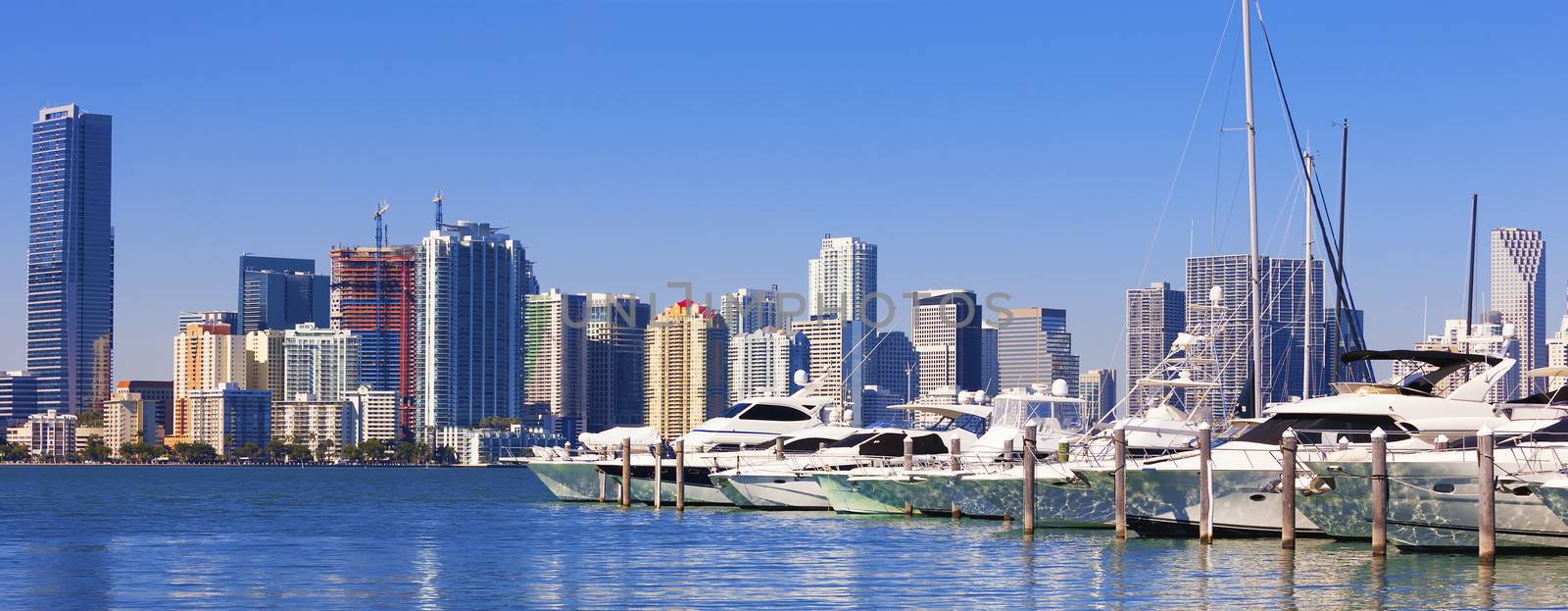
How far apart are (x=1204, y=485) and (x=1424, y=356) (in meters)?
8.13

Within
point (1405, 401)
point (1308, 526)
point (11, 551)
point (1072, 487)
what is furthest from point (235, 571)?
point (1405, 401)

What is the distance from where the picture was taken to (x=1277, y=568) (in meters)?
38.9

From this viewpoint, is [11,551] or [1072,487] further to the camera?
[11,551]

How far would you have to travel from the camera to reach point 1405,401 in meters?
44.4

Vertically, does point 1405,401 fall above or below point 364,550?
above

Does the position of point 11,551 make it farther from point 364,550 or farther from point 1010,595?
point 1010,595

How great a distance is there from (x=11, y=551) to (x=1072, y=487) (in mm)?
27705

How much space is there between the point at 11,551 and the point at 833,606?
27.8m

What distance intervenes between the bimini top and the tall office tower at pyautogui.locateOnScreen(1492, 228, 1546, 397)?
246 ft

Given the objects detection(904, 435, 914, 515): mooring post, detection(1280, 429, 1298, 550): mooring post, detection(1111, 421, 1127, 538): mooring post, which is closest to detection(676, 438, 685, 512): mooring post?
detection(904, 435, 914, 515): mooring post

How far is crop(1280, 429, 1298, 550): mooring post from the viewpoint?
130ft

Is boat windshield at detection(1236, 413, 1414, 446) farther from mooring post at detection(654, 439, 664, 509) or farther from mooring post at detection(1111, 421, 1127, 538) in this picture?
mooring post at detection(654, 439, 664, 509)

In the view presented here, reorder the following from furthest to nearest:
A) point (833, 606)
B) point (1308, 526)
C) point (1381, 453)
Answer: point (1308, 526)
point (1381, 453)
point (833, 606)

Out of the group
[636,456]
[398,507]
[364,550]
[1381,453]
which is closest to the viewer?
[1381,453]
